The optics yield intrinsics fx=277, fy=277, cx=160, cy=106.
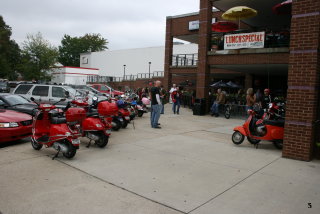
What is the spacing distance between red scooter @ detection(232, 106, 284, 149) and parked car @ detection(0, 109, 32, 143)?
20.0 ft

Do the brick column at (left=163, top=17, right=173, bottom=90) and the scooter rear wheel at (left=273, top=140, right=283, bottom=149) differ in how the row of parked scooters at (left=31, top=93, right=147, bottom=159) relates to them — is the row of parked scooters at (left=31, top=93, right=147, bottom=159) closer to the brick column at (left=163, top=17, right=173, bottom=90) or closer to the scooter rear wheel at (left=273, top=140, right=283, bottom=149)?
the scooter rear wheel at (left=273, top=140, right=283, bottom=149)

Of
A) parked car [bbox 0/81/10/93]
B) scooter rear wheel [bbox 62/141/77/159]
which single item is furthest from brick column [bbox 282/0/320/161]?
parked car [bbox 0/81/10/93]

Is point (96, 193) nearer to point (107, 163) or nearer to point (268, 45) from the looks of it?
point (107, 163)

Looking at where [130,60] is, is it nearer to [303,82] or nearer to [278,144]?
[278,144]

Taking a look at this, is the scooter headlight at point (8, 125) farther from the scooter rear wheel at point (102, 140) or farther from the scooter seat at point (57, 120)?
the scooter rear wheel at point (102, 140)

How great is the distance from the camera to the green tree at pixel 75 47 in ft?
259

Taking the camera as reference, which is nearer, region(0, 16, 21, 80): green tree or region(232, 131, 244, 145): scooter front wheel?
region(232, 131, 244, 145): scooter front wheel

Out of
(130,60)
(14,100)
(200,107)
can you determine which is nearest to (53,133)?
(14,100)

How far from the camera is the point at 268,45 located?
14.6 meters

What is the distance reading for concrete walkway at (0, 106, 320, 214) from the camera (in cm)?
406

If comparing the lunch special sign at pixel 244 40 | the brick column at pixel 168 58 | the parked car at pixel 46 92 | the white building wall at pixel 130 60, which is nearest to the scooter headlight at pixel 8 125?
the parked car at pixel 46 92

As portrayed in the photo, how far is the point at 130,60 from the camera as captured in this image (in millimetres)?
48312

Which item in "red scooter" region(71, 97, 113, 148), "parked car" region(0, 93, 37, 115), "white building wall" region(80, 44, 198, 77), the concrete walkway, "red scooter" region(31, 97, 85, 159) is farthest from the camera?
"white building wall" region(80, 44, 198, 77)

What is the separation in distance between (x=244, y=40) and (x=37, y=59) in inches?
1040
